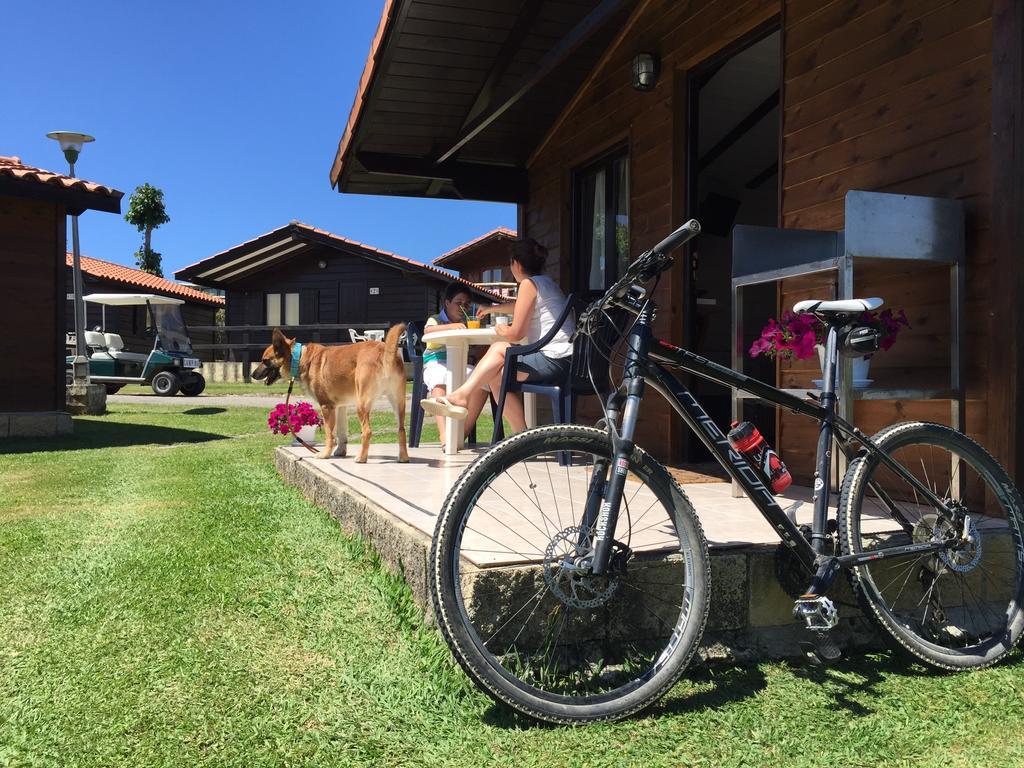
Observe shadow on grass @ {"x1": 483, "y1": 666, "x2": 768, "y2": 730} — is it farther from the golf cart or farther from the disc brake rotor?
the golf cart

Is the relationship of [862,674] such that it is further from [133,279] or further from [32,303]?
[133,279]

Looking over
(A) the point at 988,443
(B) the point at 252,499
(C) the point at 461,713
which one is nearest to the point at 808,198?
(A) the point at 988,443

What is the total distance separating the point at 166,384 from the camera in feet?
51.1

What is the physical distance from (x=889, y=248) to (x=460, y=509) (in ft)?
6.58

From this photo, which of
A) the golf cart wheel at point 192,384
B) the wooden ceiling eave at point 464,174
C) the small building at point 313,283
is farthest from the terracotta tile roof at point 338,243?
the wooden ceiling eave at point 464,174

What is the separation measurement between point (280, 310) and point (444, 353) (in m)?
21.3

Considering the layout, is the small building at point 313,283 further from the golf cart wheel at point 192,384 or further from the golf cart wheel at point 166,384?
the golf cart wheel at point 166,384

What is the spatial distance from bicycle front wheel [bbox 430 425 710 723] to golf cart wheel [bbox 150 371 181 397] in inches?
577

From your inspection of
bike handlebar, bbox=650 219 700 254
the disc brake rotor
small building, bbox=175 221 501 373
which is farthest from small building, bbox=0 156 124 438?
small building, bbox=175 221 501 373

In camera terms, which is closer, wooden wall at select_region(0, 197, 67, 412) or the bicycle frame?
the bicycle frame

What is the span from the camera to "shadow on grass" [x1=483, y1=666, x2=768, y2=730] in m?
1.93

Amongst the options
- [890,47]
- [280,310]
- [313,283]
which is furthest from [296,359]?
[280,310]

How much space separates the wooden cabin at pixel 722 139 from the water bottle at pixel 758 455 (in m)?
1.16

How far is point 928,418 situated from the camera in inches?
130
